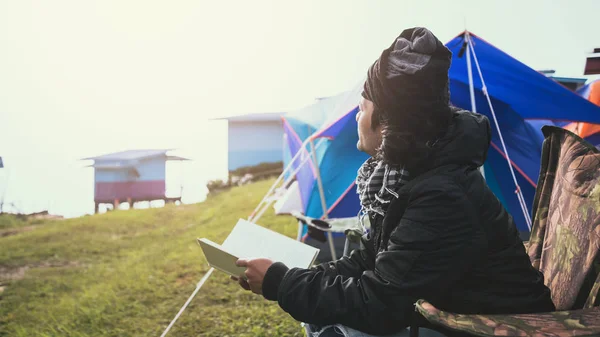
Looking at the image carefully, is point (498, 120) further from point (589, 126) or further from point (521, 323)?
point (521, 323)

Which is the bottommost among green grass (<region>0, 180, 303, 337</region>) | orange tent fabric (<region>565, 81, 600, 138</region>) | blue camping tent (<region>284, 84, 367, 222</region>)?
green grass (<region>0, 180, 303, 337</region>)

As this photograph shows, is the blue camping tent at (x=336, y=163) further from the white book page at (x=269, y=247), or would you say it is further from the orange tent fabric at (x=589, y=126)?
the orange tent fabric at (x=589, y=126)

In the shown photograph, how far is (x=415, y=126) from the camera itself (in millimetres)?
967

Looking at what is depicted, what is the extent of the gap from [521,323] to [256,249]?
0.82m

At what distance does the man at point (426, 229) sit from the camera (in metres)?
0.91

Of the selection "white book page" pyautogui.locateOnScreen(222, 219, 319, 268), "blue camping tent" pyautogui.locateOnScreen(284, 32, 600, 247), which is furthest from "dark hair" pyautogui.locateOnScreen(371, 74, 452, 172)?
"blue camping tent" pyautogui.locateOnScreen(284, 32, 600, 247)

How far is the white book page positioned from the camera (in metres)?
1.37

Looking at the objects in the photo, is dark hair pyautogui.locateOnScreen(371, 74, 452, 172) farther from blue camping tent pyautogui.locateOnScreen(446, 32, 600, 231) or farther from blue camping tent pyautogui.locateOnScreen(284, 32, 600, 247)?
blue camping tent pyautogui.locateOnScreen(446, 32, 600, 231)

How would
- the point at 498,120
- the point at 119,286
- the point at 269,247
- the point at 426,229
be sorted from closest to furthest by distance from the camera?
the point at 426,229, the point at 269,247, the point at 498,120, the point at 119,286

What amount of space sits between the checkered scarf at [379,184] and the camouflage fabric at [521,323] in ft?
0.90

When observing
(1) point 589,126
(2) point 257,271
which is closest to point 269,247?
(2) point 257,271

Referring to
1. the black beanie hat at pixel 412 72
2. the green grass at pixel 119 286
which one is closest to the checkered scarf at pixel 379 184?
the black beanie hat at pixel 412 72

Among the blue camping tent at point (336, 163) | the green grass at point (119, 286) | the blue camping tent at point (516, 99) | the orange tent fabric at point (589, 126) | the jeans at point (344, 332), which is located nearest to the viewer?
the jeans at point (344, 332)

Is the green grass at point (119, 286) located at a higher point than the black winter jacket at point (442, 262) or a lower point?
lower
